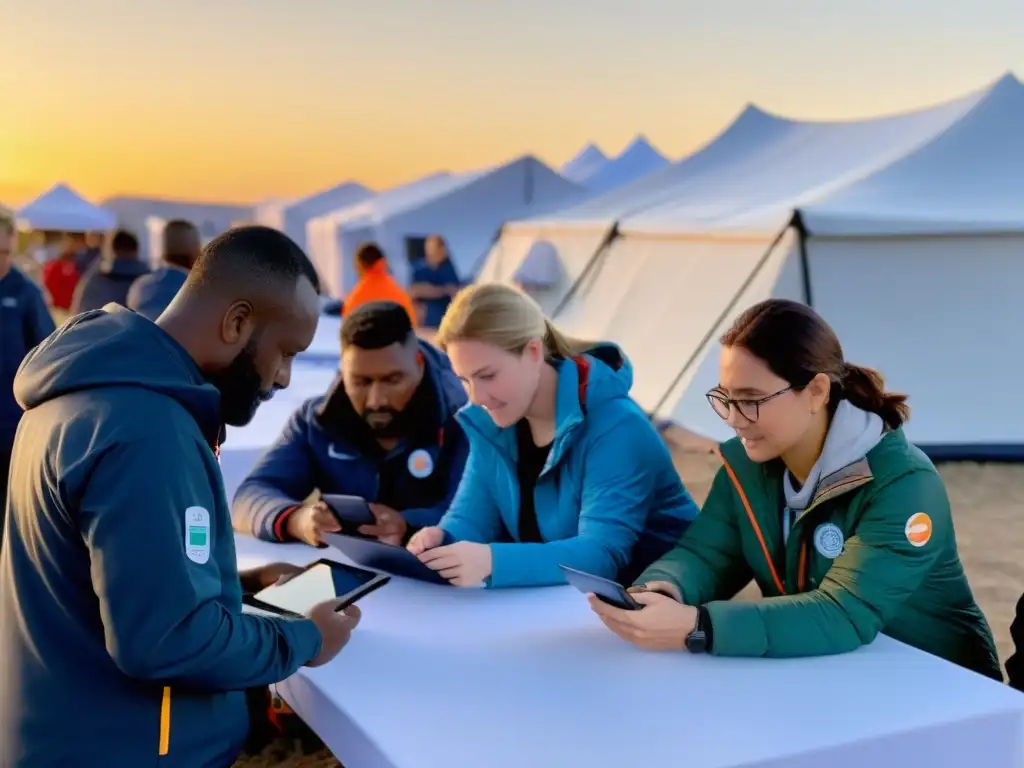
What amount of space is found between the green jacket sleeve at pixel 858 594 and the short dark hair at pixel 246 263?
84 centimetres

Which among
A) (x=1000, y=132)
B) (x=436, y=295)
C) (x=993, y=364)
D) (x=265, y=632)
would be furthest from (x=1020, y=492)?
(x=436, y=295)

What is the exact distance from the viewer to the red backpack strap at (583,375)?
2010mm

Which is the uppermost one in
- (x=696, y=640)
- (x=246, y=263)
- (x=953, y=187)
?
(x=953, y=187)

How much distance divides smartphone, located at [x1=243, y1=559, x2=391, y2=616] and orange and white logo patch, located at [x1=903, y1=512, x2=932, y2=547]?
890 millimetres

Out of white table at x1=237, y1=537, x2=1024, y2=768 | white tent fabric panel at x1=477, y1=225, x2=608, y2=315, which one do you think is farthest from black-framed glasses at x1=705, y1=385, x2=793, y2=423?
white tent fabric panel at x1=477, y1=225, x2=608, y2=315

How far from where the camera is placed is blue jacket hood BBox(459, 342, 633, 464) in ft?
6.46

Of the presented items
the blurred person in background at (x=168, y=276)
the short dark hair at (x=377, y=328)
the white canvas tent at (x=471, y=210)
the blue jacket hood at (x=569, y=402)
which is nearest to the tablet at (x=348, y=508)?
the blue jacket hood at (x=569, y=402)

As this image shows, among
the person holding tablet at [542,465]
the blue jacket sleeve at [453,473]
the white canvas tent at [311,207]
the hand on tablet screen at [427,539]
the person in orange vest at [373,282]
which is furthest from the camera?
the white canvas tent at [311,207]

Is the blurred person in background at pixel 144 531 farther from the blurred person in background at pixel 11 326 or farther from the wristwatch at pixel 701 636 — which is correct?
the blurred person in background at pixel 11 326

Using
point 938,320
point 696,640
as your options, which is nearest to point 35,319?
point 696,640

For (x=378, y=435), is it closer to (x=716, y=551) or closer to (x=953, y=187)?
(x=716, y=551)

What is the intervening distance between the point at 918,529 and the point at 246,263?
44.5 inches

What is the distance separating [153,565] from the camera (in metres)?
1.03

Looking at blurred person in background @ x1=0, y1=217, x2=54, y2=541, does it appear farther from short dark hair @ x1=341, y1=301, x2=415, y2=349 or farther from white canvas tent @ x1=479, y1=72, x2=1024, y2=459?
white canvas tent @ x1=479, y1=72, x2=1024, y2=459
